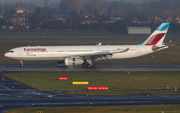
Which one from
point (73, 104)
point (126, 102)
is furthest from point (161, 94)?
point (73, 104)

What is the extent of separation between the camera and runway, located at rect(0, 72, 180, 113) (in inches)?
1124

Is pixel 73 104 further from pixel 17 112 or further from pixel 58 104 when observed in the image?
pixel 17 112

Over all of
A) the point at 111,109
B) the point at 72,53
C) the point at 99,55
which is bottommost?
the point at 111,109

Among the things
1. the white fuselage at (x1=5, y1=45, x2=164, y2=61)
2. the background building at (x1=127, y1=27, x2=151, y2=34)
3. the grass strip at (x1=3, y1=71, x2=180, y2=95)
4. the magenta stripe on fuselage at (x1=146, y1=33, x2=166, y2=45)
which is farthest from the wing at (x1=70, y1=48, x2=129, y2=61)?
the background building at (x1=127, y1=27, x2=151, y2=34)

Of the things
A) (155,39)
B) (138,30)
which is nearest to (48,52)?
(155,39)

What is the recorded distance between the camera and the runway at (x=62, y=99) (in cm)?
2855

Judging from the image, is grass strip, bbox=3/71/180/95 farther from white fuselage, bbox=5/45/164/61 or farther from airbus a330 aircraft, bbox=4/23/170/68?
white fuselage, bbox=5/45/164/61

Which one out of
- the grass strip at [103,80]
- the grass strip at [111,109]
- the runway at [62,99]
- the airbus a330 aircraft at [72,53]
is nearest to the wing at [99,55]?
the airbus a330 aircraft at [72,53]

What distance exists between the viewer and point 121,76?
4584 centimetres

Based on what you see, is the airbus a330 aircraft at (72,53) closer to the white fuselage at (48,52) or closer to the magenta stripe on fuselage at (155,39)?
the white fuselage at (48,52)

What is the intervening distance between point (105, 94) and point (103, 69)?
20.3 meters

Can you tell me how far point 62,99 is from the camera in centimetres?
3072

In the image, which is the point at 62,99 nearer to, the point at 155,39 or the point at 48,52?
the point at 48,52

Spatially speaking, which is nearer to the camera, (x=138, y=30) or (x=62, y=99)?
(x=62, y=99)
